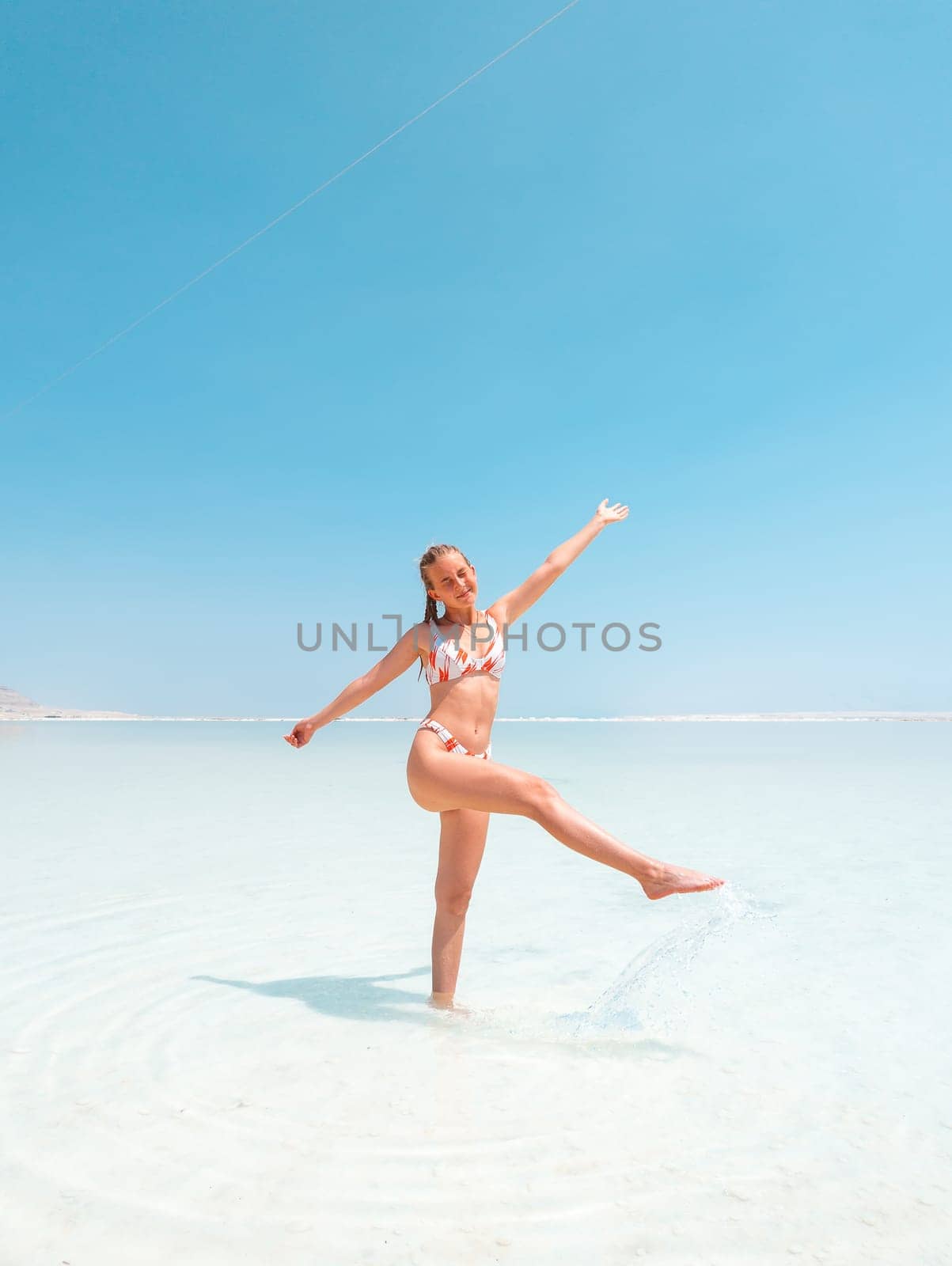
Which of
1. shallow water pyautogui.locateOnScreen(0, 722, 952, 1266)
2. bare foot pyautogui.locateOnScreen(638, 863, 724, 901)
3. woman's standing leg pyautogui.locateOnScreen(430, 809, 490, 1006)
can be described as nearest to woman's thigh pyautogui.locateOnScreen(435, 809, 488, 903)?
woman's standing leg pyautogui.locateOnScreen(430, 809, 490, 1006)

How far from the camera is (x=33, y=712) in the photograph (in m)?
101

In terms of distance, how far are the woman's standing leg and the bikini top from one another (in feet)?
1.85

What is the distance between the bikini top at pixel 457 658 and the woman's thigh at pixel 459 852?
569 mm

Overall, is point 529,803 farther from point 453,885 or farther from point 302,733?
point 302,733

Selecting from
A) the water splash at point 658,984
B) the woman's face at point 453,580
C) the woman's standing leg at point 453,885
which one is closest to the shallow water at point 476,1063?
the water splash at point 658,984

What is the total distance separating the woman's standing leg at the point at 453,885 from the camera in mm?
3535

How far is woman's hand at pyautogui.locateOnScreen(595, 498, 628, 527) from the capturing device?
400 cm

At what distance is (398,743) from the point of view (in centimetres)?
2639

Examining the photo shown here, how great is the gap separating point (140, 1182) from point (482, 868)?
15.7ft

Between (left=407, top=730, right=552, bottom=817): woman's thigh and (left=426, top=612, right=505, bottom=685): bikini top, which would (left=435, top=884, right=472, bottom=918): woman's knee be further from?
(left=426, top=612, right=505, bottom=685): bikini top

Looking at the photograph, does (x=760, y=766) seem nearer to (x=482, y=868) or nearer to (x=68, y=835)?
(x=482, y=868)

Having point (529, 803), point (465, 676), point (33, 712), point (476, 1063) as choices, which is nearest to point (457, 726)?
point (465, 676)

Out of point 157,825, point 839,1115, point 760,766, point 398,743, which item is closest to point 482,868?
point 157,825

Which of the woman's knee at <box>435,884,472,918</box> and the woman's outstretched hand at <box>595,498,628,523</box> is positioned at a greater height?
the woman's outstretched hand at <box>595,498,628,523</box>
